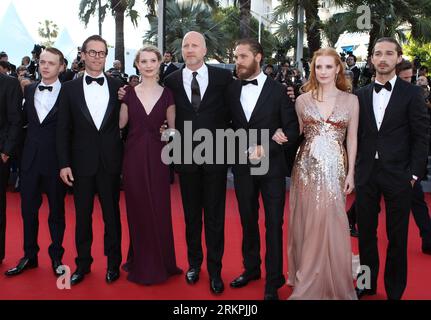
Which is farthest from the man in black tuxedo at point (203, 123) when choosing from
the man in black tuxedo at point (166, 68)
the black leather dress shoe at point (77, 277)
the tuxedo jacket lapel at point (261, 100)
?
the man in black tuxedo at point (166, 68)

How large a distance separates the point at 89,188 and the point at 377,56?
2.21m

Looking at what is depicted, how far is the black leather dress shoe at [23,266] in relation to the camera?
3.78m

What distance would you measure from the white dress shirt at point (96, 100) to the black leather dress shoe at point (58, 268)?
1.12 m

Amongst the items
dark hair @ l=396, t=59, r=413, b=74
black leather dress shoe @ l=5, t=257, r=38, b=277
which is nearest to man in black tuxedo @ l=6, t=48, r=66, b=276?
black leather dress shoe @ l=5, t=257, r=38, b=277

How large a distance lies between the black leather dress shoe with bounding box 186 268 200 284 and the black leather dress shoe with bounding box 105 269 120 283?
1.74ft

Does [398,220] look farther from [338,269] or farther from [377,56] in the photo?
[377,56]

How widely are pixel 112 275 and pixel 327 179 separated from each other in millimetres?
1737

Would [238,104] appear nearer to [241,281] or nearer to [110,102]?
[110,102]

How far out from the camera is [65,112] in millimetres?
3533

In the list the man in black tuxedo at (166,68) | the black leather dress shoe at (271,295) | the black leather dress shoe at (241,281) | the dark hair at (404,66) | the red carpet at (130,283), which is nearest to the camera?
the black leather dress shoe at (271,295)

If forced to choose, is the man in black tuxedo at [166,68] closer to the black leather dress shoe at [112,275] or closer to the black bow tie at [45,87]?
the black bow tie at [45,87]

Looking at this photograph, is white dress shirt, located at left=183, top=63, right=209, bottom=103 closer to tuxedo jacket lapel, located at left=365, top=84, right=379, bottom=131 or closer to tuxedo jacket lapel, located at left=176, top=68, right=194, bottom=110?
tuxedo jacket lapel, located at left=176, top=68, right=194, bottom=110

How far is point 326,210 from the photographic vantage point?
3.24 m
